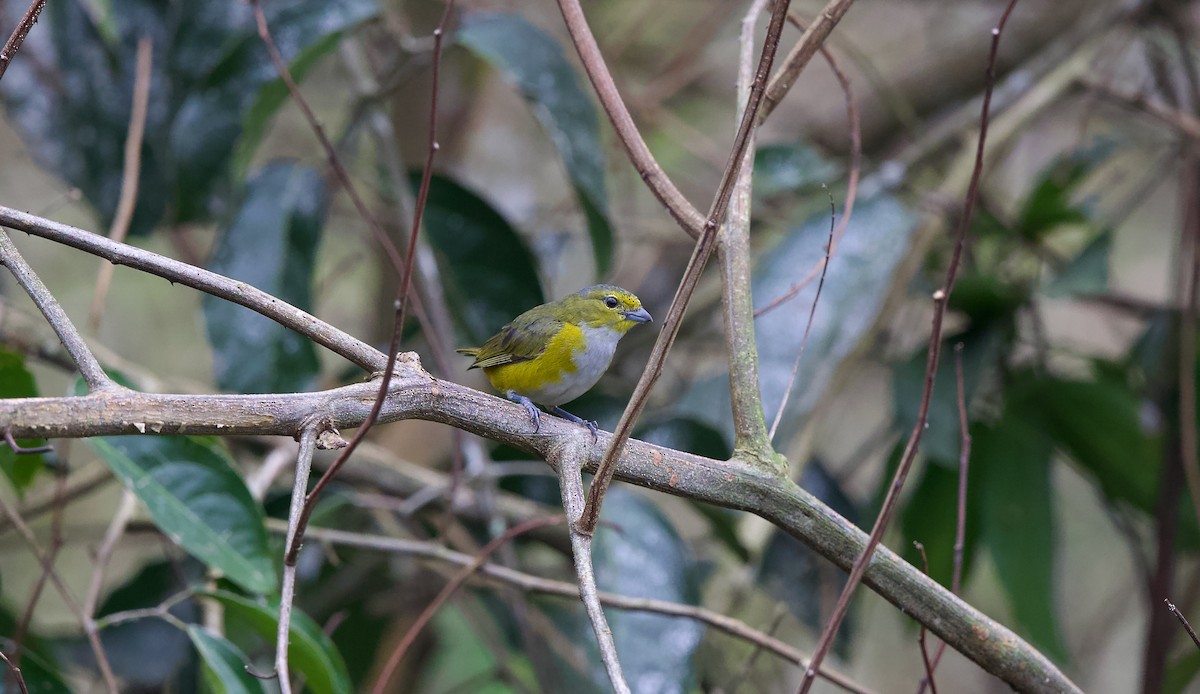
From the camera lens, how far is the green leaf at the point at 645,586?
7.20ft

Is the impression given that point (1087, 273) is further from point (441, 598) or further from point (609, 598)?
point (441, 598)

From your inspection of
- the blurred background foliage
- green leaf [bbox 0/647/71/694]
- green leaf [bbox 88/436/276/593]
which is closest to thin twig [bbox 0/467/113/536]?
the blurred background foliage

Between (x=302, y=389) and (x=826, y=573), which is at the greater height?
(x=826, y=573)

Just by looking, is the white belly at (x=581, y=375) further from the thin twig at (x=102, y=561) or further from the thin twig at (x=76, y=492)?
the thin twig at (x=76, y=492)

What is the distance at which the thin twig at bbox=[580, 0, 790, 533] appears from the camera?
108 cm

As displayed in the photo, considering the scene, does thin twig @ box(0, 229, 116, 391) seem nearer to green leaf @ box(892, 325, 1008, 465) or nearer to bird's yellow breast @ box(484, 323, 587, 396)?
bird's yellow breast @ box(484, 323, 587, 396)

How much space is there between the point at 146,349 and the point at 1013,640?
5.43m

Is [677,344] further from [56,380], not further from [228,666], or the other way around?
[56,380]

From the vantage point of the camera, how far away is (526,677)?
3723mm

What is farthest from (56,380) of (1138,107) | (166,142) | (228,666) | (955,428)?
(1138,107)

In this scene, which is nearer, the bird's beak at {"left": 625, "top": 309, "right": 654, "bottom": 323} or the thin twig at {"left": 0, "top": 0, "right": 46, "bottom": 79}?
the thin twig at {"left": 0, "top": 0, "right": 46, "bottom": 79}

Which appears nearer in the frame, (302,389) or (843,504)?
(302,389)

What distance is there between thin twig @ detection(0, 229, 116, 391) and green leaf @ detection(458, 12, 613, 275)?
152 cm

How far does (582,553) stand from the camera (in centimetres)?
109
